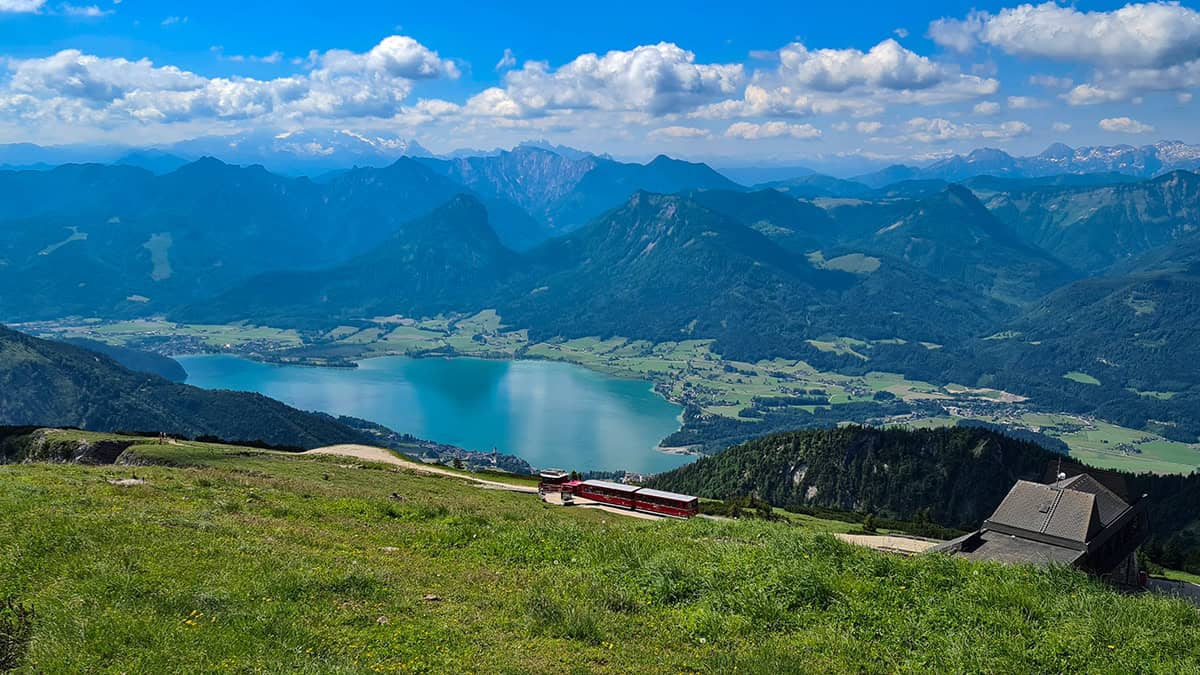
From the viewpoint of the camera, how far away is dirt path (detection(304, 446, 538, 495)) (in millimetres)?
69250

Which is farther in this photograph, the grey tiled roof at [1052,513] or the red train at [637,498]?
the red train at [637,498]

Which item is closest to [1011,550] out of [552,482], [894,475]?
[552,482]

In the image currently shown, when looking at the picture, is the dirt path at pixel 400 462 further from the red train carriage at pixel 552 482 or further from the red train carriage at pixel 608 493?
the red train carriage at pixel 608 493

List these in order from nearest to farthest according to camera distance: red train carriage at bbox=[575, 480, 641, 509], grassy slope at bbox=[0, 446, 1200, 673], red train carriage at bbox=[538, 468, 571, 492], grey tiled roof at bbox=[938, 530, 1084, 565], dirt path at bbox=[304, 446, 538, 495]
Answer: grassy slope at bbox=[0, 446, 1200, 673] → grey tiled roof at bbox=[938, 530, 1084, 565] → red train carriage at bbox=[575, 480, 641, 509] → red train carriage at bbox=[538, 468, 571, 492] → dirt path at bbox=[304, 446, 538, 495]

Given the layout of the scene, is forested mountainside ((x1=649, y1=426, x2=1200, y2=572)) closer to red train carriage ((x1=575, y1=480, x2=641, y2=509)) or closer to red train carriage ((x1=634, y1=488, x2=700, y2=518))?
red train carriage ((x1=575, y1=480, x2=641, y2=509))

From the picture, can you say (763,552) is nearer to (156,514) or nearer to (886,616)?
(886,616)

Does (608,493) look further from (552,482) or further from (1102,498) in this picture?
(1102,498)

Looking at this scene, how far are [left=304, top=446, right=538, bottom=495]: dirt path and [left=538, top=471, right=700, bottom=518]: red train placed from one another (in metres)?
7.18

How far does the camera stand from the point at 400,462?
269 ft

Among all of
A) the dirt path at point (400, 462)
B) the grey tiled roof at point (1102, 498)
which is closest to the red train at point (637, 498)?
the dirt path at point (400, 462)

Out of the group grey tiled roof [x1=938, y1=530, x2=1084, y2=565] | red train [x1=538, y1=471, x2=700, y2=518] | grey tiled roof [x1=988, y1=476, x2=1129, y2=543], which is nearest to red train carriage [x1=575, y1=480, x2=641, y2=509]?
red train [x1=538, y1=471, x2=700, y2=518]

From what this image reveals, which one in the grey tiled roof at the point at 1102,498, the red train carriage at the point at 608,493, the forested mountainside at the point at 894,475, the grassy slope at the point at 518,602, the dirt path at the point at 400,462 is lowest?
the forested mountainside at the point at 894,475

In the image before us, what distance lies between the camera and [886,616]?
1906 cm

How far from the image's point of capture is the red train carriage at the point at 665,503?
173 ft
